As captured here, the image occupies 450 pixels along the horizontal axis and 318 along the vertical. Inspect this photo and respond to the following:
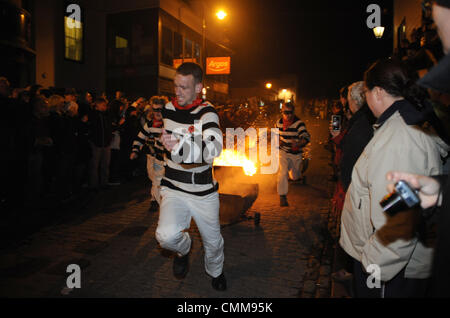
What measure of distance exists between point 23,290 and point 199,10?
3011 centimetres

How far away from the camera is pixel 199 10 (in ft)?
98.8

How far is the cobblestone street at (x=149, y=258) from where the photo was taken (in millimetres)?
3922

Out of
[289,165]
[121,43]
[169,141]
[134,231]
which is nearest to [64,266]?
[134,231]

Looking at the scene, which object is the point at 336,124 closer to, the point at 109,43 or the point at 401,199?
the point at 401,199

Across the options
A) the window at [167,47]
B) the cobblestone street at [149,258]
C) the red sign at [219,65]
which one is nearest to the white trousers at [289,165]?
the cobblestone street at [149,258]

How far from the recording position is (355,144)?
3566 millimetres

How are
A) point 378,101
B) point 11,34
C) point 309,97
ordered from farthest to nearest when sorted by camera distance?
point 309,97
point 11,34
point 378,101

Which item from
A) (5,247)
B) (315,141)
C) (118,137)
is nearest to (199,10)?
(315,141)

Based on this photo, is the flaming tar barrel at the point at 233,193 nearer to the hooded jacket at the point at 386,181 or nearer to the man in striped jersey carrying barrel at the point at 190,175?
the man in striped jersey carrying barrel at the point at 190,175

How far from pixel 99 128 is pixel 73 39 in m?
11.5

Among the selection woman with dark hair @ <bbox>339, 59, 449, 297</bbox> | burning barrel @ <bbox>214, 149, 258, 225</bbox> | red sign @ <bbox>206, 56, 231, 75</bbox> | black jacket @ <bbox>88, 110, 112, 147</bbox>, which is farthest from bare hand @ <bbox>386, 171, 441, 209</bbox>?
red sign @ <bbox>206, 56, 231, 75</bbox>

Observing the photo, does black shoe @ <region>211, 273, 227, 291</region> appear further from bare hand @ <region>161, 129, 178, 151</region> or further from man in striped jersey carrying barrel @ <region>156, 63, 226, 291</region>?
bare hand @ <region>161, 129, 178, 151</region>

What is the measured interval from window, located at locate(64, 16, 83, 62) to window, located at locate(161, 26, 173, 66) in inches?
265
